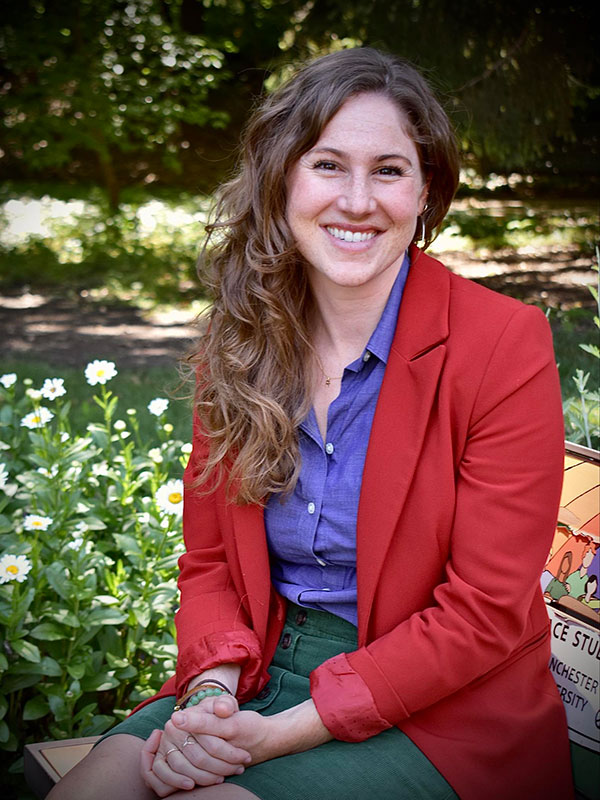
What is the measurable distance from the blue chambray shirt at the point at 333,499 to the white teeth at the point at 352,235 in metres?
0.16

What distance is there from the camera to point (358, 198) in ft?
6.64

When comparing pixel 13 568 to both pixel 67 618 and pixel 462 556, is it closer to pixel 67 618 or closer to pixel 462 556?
pixel 67 618

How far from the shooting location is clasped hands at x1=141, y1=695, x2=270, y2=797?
180 cm

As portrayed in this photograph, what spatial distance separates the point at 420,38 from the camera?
6809 millimetres

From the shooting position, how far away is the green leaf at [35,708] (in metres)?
2.80

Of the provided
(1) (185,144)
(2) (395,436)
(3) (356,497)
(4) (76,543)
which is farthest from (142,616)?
(1) (185,144)

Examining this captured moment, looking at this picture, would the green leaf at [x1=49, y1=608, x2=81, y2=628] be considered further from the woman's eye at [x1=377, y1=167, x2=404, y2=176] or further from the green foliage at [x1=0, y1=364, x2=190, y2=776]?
the woman's eye at [x1=377, y1=167, x2=404, y2=176]

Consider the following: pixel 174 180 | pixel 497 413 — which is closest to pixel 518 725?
pixel 497 413

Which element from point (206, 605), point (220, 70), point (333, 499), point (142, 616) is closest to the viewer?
point (333, 499)

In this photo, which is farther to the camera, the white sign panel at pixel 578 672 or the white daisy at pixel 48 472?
the white daisy at pixel 48 472

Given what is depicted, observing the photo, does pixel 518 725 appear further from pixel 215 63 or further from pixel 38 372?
pixel 215 63

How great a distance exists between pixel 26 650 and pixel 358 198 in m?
→ 1.64

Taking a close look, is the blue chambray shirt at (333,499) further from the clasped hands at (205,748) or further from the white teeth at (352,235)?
the clasped hands at (205,748)

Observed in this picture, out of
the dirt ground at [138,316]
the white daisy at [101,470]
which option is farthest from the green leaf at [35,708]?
the dirt ground at [138,316]
